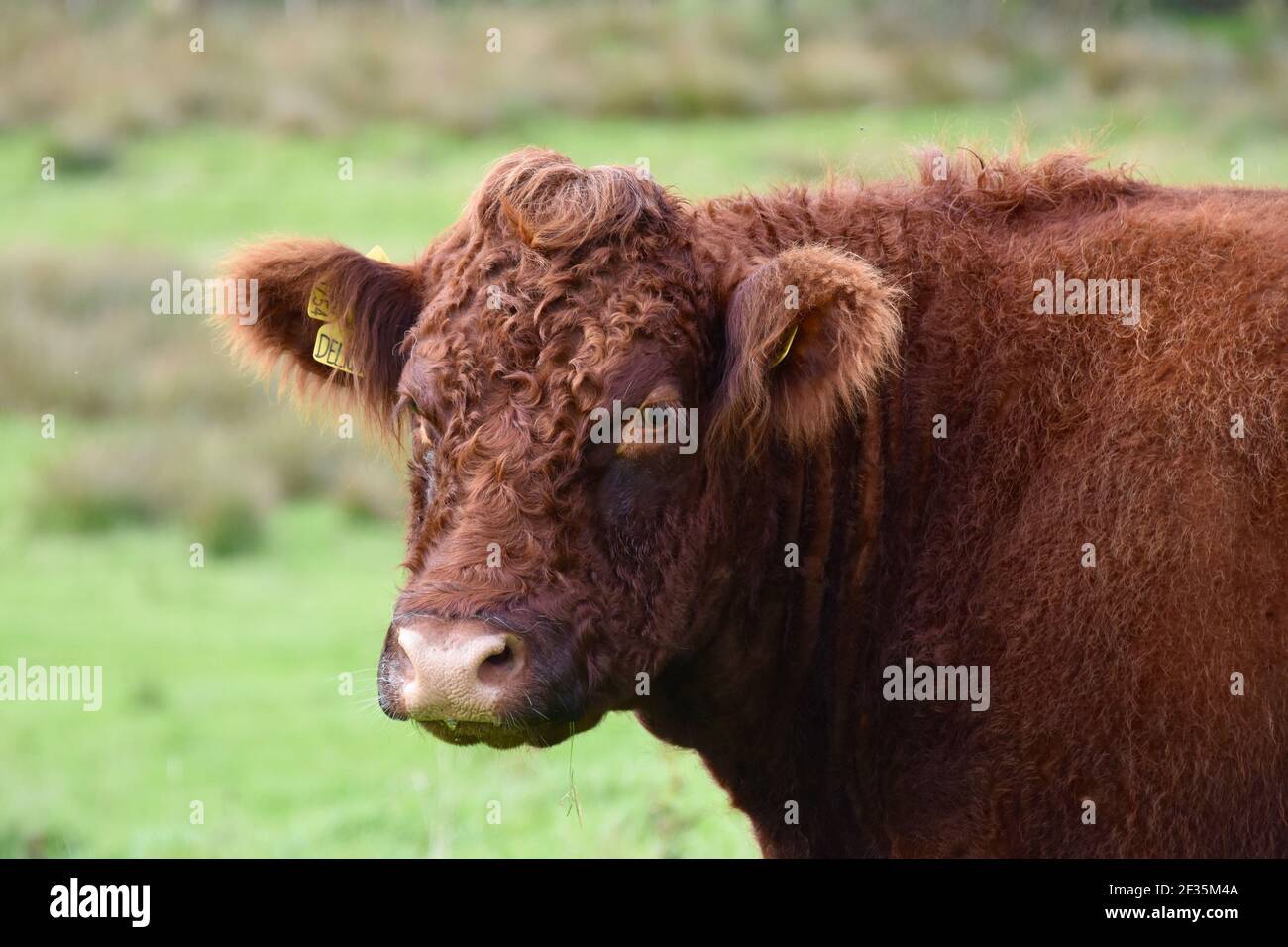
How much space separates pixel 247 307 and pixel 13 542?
10.5 meters

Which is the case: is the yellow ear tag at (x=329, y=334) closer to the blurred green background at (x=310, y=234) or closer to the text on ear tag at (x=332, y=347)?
the text on ear tag at (x=332, y=347)

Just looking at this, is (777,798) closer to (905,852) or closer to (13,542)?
(905,852)

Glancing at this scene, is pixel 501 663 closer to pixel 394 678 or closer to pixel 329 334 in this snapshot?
pixel 394 678

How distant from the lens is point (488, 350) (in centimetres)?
451

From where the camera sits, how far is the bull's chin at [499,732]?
423 cm

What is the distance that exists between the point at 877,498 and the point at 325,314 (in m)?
1.85

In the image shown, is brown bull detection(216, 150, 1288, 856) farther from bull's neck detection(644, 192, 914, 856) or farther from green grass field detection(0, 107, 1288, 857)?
green grass field detection(0, 107, 1288, 857)

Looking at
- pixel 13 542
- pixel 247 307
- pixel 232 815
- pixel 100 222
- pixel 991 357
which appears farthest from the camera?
pixel 100 222

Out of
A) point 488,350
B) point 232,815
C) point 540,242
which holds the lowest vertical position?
point 232,815

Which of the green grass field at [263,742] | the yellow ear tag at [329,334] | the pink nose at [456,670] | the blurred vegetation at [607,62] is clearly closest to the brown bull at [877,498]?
A: the pink nose at [456,670]

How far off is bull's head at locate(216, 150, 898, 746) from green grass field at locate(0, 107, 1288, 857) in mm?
1132

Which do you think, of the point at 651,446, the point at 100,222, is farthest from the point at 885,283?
the point at 100,222

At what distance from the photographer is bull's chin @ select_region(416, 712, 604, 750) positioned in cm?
423

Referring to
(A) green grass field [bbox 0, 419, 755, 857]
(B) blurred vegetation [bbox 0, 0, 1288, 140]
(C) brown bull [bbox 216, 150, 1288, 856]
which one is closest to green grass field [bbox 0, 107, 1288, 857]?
(A) green grass field [bbox 0, 419, 755, 857]
